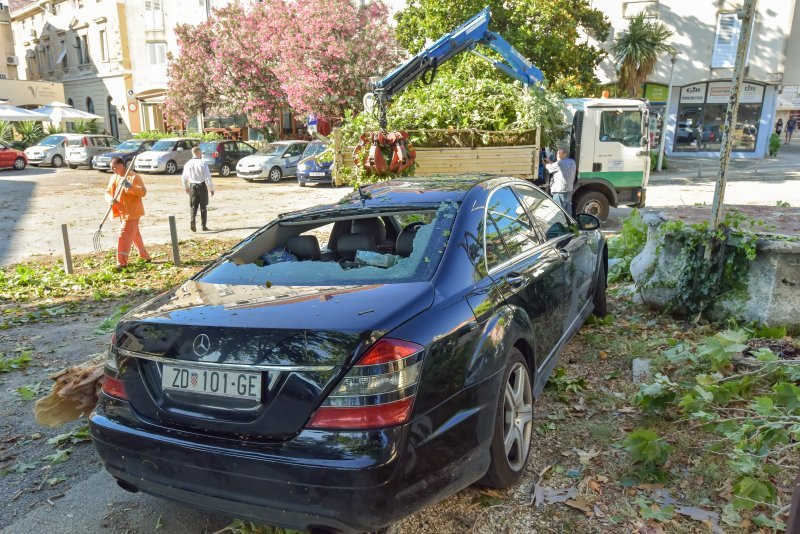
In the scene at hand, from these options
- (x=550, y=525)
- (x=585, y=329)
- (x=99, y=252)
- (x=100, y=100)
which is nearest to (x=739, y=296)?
(x=585, y=329)

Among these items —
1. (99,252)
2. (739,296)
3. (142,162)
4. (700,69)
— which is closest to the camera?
(739,296)

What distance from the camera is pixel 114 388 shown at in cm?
266

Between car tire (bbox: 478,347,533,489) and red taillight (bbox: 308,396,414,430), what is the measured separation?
0.75 metres

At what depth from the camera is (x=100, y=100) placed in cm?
4284

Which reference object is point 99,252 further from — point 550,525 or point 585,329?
point 550,525

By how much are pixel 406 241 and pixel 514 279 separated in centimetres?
63

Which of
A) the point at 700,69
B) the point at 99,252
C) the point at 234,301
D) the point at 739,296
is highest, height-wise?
the point at 700,69

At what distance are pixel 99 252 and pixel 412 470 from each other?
32.4ft

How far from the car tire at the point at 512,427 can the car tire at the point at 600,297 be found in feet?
8.32

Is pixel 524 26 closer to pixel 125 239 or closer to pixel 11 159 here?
pixel 125 239

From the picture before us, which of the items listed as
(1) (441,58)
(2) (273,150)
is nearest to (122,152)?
(2) (273,150)

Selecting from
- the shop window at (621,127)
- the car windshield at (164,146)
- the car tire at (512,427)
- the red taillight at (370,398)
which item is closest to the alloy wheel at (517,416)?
the car tire at (512,427)

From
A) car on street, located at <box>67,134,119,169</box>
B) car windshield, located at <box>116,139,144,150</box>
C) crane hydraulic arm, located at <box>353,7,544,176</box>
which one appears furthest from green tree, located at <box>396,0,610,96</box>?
car on street, located at <box>67,134,119,169</box>

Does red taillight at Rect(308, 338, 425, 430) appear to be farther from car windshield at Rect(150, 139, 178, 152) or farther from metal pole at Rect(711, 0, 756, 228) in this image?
car windshield at Rect(150, 139, 178, 152)
